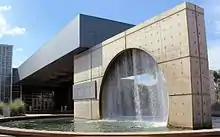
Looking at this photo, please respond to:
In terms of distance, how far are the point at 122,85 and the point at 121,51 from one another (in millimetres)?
1872

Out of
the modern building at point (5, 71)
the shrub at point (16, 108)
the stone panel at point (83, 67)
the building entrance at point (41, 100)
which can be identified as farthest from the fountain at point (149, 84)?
the building entrance at point (41, 100)

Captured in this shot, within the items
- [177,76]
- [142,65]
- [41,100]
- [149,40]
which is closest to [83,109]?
[142,65]

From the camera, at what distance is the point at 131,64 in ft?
40.1

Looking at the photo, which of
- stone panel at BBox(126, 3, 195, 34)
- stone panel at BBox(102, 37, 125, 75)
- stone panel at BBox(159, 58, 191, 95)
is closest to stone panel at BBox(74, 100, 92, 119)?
stone panel at BBox(102, 37, 125, 75)

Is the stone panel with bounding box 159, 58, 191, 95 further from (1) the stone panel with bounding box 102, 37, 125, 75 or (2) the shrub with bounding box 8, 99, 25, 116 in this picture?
(2) the shrub with bounding box 8, 99, 25, 116

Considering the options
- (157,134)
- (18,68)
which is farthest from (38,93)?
(157,134)

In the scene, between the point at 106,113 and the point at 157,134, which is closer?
the point at 157,134

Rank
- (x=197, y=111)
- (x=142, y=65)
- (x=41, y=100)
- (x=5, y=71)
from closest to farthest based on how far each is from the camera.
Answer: (x=197, y=111) < (x=142, y=65) < (x=5, y=71) < (x=41, y=100)

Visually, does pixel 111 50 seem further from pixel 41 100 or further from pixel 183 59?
pixel 41 100

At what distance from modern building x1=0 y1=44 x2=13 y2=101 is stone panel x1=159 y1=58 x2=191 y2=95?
30760 millimetres

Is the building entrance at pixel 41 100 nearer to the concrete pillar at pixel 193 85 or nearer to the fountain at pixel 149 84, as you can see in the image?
the fountain at pixel 149 84

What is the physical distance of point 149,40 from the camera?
403 inches

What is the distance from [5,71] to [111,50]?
27.1 m

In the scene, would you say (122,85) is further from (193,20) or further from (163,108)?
(193,20)
